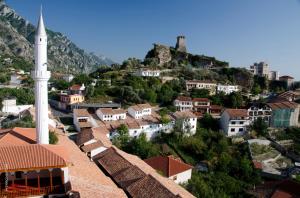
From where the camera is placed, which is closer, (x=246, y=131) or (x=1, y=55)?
(x=246, y=131)

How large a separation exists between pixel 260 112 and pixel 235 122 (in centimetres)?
460

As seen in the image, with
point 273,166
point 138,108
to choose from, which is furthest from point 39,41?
point 273,166

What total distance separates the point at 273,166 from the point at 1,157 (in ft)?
91.8

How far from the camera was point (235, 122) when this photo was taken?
41000mm

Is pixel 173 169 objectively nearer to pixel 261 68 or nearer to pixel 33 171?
pixel 33 171

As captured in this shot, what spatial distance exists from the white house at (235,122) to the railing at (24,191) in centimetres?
2981

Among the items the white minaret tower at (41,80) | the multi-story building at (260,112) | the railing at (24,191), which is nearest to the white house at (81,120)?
the white minaret tower at (41,80)

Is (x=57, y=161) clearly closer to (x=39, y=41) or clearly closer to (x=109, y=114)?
(x=39, y=41)

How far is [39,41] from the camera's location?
700 inches

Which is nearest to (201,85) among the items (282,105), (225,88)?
(225,88)

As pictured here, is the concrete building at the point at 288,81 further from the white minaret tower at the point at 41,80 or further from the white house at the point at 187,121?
the white minaret tower at the point at 41,80

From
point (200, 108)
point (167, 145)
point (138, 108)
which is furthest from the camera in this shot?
point (200, 108)

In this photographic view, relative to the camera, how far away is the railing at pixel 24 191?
1430 cm

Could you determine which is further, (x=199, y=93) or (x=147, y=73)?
(x=147, y=73)
